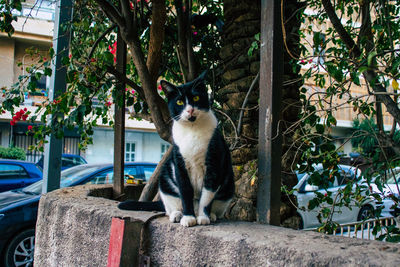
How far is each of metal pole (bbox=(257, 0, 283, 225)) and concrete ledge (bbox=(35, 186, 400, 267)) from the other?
18cm

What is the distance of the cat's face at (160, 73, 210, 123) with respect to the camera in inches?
80.0

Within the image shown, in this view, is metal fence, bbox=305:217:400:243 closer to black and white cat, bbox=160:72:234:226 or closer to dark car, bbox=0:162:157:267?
black and white cat, bbox=160:72:234:226

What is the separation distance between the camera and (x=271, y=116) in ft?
5.98

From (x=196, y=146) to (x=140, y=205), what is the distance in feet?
2.03

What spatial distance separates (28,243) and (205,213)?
3.66m

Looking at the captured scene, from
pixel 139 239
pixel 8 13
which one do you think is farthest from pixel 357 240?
pixel 8 13

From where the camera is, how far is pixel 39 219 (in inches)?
100

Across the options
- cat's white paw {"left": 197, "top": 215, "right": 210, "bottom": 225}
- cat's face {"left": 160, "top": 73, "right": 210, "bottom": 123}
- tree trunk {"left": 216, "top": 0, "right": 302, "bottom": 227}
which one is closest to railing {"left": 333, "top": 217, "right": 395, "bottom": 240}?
tree trunk {"left": 216, "top": 0, "right": 302, "bottom": 227}

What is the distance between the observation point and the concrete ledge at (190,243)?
3.97 feet

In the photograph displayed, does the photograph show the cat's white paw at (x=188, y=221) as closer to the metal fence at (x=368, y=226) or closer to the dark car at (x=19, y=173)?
the metal fence at (x=368, y=226)

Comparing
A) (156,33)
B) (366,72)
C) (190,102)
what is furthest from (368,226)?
(156,33)

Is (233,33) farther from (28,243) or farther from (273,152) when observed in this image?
(28,243)

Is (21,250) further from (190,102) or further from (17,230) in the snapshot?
(190,102)

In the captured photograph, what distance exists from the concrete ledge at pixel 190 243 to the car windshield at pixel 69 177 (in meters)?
3.21
